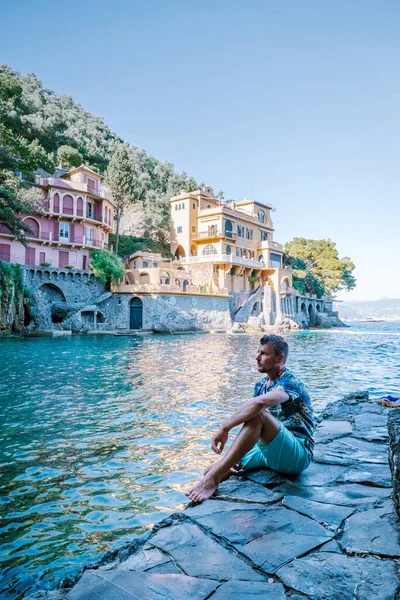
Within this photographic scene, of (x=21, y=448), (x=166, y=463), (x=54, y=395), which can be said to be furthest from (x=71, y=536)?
(x=54, y=395)

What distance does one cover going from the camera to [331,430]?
5156mm

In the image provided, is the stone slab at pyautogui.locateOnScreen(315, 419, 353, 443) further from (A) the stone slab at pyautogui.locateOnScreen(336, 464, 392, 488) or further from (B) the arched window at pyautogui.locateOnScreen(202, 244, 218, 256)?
(B) the arched window at pyautogui.locateOnScreen(202, 244, 218, 256)

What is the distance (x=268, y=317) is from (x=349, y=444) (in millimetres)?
43086

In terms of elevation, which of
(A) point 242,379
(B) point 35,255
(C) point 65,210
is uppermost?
(C) point 65,210

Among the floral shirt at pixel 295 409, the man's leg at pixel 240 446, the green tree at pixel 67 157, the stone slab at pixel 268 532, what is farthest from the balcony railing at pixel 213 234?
the stone slab at pixel 268 532

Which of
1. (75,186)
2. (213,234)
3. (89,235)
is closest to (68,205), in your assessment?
(75,186)

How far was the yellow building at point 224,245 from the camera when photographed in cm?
4372

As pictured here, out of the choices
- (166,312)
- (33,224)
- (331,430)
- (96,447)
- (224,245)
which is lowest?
(96,447)

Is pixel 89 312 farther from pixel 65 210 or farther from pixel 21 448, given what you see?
pixel 21 448

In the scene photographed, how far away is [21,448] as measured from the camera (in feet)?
18.5

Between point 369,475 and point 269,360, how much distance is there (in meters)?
1.34

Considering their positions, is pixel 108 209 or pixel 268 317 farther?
pixel 268 317

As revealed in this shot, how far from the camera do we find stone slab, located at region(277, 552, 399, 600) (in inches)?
71.9

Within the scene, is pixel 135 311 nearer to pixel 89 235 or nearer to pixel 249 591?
pixel 89 235
